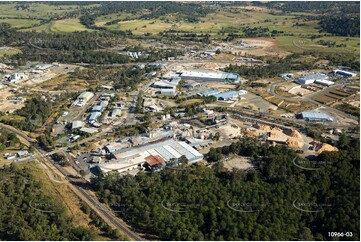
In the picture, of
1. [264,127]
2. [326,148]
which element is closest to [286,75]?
[264,127]

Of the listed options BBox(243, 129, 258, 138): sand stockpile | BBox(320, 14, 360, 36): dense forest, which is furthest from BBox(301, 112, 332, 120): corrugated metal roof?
BBox(320, 14, 360, 36): dense forest

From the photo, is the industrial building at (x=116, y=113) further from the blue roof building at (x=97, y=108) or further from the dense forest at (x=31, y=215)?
the dense forest at (x=31, y=215)

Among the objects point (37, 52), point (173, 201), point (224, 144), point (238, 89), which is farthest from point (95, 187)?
point (37, 52)

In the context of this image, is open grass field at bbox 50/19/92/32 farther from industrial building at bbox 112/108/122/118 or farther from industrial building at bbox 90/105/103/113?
industrial building at bbox 112/108/122/118

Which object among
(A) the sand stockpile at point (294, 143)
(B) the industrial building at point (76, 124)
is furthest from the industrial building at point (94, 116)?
(A) the sand stockpile at point (294, 143)

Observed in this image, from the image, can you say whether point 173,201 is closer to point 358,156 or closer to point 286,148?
point 286,148

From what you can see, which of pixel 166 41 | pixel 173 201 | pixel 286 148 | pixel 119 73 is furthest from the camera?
pixel 166 41
